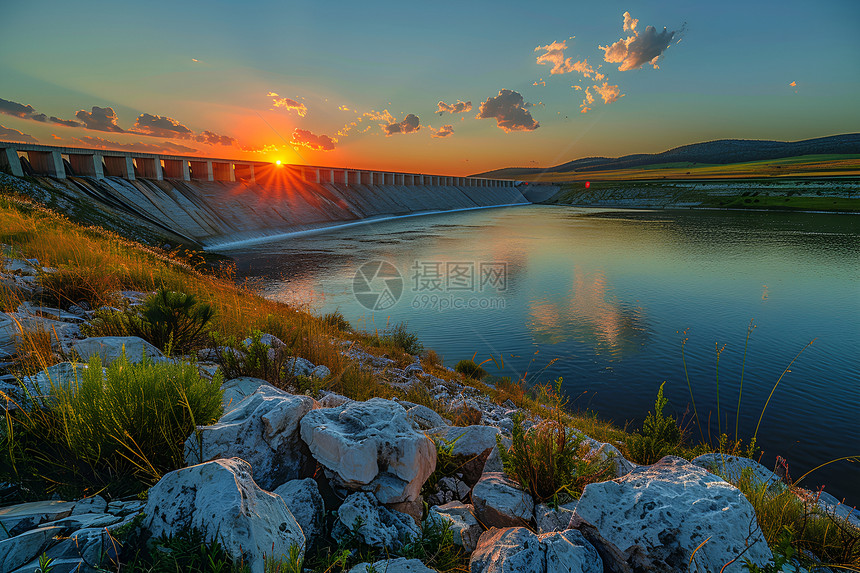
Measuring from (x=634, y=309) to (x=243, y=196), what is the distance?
5041 centimetres

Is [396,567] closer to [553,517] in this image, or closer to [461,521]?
[461,521]

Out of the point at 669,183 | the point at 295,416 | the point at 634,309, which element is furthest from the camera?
the point at 669,183

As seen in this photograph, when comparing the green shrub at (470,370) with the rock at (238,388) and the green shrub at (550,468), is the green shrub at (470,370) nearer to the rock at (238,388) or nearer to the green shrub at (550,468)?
the rock at (238,388)

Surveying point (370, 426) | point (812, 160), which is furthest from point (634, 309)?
point (812, 160)

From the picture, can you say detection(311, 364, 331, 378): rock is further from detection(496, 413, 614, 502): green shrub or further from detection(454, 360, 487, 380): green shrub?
detection(454, 360, 487, 380): green shrub

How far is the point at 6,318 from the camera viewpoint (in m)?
5.08

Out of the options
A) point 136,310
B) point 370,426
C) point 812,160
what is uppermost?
point 812,160

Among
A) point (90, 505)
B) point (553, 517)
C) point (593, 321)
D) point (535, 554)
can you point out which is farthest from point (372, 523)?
point (593, 321)

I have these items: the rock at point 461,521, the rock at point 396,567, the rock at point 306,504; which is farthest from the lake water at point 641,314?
the rock at point 396,567

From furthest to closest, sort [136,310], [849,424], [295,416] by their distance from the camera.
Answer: [849,424] < [136,310] < [295,416]

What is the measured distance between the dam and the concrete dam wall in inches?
4.1

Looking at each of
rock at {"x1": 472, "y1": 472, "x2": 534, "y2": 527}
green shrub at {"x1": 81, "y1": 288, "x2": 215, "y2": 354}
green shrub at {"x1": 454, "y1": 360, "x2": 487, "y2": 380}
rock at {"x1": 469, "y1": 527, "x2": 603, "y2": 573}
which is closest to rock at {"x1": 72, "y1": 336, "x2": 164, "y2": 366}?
green shrub at {"x1": 81, "y1": 288, "x2": 215, "y2": 354}

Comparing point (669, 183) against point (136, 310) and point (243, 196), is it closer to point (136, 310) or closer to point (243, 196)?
point (243, 196)

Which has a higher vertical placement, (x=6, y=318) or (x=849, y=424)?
(x=6, y=318)
